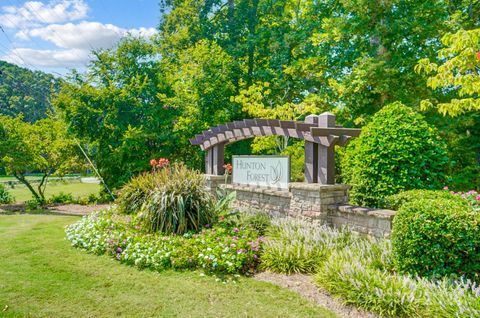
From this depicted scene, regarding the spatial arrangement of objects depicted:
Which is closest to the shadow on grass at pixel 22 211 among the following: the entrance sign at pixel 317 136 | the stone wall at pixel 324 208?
the stone wall at pixel 324 208

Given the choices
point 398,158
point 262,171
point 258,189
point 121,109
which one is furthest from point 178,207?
point 121,109

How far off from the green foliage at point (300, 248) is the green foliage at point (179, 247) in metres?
0.27

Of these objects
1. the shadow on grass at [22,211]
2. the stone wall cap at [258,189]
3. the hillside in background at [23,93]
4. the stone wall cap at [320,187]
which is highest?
the hillside in background at [23,93]

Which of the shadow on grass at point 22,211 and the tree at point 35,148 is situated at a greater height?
the tree at point 35,148

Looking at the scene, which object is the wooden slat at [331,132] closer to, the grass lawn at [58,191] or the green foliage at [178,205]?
the green foliage at [178,205]

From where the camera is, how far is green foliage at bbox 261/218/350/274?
445 cm

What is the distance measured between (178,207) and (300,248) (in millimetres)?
A: 2308

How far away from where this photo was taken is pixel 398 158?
5.21 metres

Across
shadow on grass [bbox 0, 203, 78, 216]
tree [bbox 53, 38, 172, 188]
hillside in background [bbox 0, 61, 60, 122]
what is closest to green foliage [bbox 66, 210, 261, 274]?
shadow on grass [bbox 0, 203, 78, 216]

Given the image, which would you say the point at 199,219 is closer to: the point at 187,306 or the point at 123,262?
the point at 123,262

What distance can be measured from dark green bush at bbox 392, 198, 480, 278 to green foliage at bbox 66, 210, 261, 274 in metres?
2.06

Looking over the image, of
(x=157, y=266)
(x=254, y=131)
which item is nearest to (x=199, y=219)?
(x=157, y=266)

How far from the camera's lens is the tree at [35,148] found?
1120 centimetres

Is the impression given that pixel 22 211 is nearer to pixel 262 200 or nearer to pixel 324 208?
pixel 262 200
